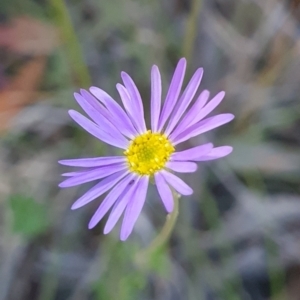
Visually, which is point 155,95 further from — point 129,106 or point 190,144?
point 190,144

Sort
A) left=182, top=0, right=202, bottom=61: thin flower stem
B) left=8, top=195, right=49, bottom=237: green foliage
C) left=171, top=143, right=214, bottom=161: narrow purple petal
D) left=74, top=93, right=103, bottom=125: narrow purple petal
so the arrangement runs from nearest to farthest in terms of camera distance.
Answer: left=171, top=143, right=214, bottom=161: narrow purple petal
left=74, top=93, right=103, bottom=125: narrow purple petal
left=182, top=0, right=202, bottom=61: thin flower stem
left=8, top=195, right=49, bottom=237: green foliage

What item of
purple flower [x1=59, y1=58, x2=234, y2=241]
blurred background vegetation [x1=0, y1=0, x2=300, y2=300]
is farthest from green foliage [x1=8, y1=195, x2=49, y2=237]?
purple flower [x1=59, y1=58, x2=234, y2=241]

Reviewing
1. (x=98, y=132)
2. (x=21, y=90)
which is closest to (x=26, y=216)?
(x=21, y=90)

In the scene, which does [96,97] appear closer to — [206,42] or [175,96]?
[175,96]

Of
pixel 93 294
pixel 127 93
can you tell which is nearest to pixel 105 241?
pixel 93 294

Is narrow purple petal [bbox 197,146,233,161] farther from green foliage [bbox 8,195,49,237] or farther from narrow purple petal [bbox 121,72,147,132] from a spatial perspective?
green foliage [bbox 8,195,49,237]
